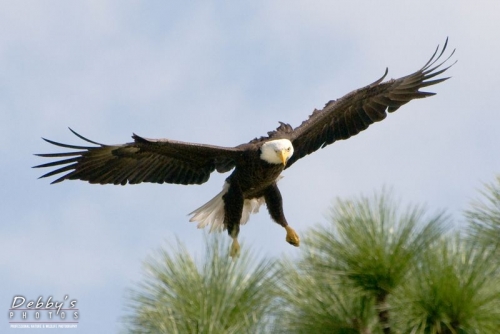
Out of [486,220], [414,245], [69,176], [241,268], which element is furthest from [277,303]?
[69,176]

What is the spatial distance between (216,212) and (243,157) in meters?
0.62

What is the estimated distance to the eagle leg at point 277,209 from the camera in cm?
741

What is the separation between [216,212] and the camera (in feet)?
25.1

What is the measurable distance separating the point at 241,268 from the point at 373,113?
3533mm

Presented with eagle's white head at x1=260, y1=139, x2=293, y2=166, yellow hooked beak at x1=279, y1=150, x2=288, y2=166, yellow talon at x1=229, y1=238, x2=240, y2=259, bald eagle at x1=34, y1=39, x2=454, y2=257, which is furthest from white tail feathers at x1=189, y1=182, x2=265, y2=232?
yellow talon at x1=229, y1=238, x2=240, y2=259

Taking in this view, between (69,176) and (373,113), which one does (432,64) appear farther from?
(69,176)

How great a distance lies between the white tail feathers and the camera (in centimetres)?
761

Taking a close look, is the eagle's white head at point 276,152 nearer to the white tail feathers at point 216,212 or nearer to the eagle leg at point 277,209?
the eagle leg at point 277,209

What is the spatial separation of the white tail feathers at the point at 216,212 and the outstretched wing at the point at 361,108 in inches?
17.1

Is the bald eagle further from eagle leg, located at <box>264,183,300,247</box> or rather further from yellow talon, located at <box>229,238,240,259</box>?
yellow talon, located at <box>229,238,240,259</box>

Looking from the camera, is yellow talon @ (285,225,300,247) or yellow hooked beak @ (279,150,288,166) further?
yellow talon @ (285,225,300,247)

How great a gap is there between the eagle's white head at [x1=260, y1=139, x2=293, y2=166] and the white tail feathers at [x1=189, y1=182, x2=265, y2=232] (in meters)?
0.70

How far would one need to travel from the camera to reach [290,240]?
7445 millimetres

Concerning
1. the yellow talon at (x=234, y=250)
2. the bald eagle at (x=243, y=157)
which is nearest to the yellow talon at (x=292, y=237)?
the bald eagle at (x=243, y=157)
